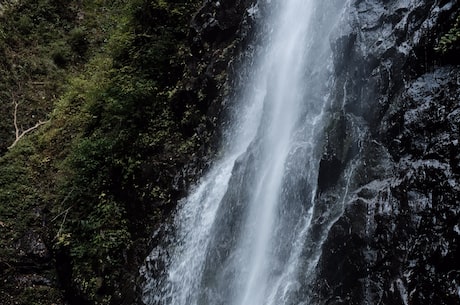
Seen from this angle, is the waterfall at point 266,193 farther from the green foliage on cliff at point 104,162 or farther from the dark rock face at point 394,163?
the green foliage on cliff at point 104,162

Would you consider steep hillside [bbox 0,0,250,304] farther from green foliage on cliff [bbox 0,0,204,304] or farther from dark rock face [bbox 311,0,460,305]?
dark rock face [bbox 311,0,460,305]

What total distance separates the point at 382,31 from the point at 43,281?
8.25 m

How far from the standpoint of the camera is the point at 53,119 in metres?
12.6

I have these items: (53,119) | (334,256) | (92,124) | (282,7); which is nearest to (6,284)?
(92,124)

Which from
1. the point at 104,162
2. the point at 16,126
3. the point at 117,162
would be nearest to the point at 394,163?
the point at 117,162

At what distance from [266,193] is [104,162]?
4.67 meters

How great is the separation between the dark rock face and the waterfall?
0.48 metres

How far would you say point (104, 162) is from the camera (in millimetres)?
9859

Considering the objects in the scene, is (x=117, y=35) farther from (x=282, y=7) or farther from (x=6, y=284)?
(x=6, y=284)

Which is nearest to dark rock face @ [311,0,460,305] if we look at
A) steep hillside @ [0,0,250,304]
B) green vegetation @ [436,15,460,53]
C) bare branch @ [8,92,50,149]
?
green vegetation @ [436,15,460,53]

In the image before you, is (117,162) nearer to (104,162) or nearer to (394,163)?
(104,162)

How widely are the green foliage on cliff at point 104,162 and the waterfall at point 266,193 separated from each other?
1032 mm

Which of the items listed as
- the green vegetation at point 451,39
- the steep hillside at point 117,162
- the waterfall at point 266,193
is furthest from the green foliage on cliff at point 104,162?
the green vegetation at point 451,39

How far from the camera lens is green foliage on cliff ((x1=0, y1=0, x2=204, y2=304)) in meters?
8.95
